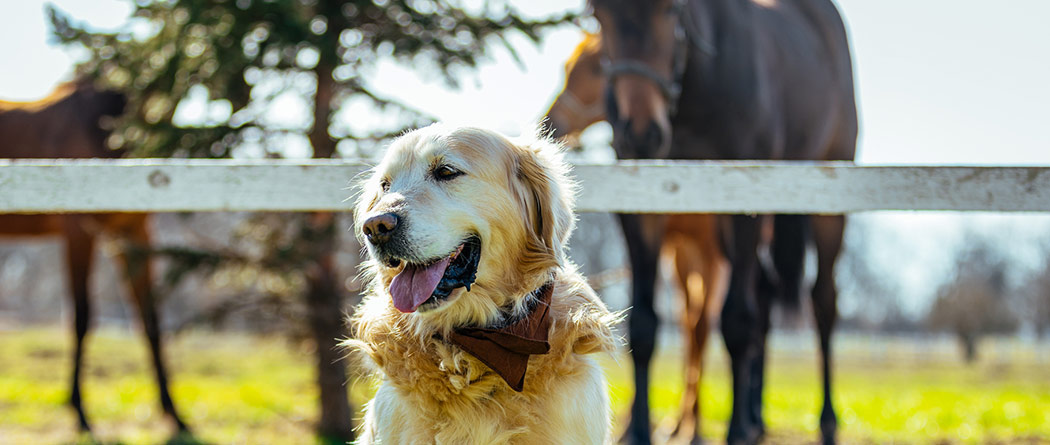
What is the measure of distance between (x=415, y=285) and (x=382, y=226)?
0.21 m

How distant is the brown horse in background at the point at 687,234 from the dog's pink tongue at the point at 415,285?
416cm

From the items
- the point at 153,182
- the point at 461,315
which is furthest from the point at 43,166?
the point at 461,315

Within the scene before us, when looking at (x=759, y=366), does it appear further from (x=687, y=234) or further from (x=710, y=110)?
(x=710, y=110)

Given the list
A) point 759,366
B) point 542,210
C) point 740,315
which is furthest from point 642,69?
point 759,366

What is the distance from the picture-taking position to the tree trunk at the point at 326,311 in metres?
6.00

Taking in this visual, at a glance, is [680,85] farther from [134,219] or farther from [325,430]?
[134,219]

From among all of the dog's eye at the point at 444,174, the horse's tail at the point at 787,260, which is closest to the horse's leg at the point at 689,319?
the horse's tail at the point at 787,260

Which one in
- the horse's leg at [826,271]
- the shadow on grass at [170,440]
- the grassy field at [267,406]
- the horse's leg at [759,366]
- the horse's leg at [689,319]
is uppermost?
the horse's leg at [826,271]

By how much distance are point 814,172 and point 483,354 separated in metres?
1.61

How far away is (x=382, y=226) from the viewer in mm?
2359

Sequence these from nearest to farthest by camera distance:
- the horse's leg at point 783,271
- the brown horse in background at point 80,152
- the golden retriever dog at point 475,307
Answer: the golden retriever dog at point 475,307, the horse's leg at point 783,271, the brown horse in background at point 80,152

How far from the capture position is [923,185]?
131 inches

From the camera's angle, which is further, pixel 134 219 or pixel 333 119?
pixel 134 219

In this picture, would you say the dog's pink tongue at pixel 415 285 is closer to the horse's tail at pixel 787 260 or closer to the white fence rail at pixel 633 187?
the white fence rail at pixel 633 187
